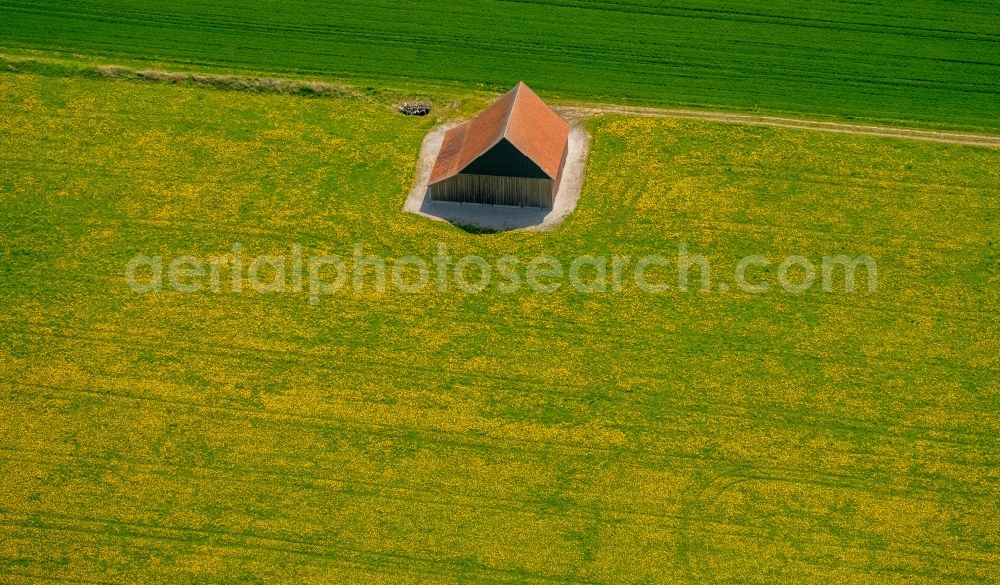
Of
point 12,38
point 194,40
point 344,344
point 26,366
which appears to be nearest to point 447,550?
point 344,344

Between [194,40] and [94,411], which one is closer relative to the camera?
[94,411]

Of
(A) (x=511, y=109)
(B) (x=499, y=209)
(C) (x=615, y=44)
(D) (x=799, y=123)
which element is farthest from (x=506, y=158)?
(D) (x=799, y=123)

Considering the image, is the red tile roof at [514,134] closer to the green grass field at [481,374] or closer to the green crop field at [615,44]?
the green grass field at [481,374]

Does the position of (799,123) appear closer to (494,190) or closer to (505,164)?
(505,164)

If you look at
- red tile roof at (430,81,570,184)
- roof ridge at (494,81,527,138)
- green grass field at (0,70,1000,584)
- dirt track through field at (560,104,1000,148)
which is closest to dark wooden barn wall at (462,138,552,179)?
red tile roof at (430,81,570,184)

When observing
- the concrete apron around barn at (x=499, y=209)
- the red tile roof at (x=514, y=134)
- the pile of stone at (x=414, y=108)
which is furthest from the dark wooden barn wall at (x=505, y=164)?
the pile of stone at (x=414, y=108)

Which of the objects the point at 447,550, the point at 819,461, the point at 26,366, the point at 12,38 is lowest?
the point at 447,550

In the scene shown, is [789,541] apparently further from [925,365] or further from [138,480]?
[138,480]
